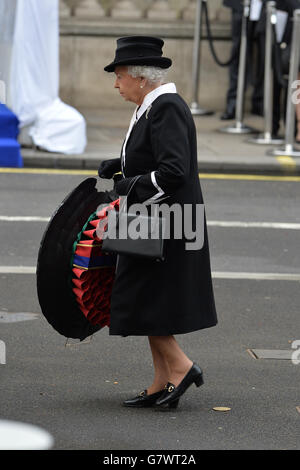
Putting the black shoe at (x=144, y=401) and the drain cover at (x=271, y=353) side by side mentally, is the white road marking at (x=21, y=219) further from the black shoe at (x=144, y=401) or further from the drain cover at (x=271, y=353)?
the black shoe at (x=144, y=401)

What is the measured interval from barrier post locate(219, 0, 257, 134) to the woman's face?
405 inches

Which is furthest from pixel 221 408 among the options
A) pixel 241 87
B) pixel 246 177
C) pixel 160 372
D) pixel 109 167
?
pixel 241 87

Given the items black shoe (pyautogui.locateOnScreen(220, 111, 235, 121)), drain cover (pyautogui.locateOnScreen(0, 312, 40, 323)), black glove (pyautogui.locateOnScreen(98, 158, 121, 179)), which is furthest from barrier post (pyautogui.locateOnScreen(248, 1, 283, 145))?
black glove (pyautogui.locateOnScreen(98, 158, 121, 179))

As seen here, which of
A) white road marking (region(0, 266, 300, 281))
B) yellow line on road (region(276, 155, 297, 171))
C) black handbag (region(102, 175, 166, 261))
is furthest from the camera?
yellow line on road (region(276, 155, 297, 171))

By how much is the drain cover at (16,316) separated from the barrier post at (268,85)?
8333 mm

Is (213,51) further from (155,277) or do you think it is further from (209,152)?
(155,277)

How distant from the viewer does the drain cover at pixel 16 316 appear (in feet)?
23.1

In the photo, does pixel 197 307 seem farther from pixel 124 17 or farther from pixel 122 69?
pixel 124 17

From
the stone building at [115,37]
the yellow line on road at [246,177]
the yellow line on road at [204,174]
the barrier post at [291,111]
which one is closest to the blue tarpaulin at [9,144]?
the yellow line on road at [204,174]

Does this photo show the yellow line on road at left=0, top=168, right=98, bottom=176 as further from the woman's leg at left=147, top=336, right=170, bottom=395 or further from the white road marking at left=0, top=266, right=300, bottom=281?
the woman's leg at left=147, top=336, right=170, bottom=395

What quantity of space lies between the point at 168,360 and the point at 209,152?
8.82 m

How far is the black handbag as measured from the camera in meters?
5.13

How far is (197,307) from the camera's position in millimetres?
5391
